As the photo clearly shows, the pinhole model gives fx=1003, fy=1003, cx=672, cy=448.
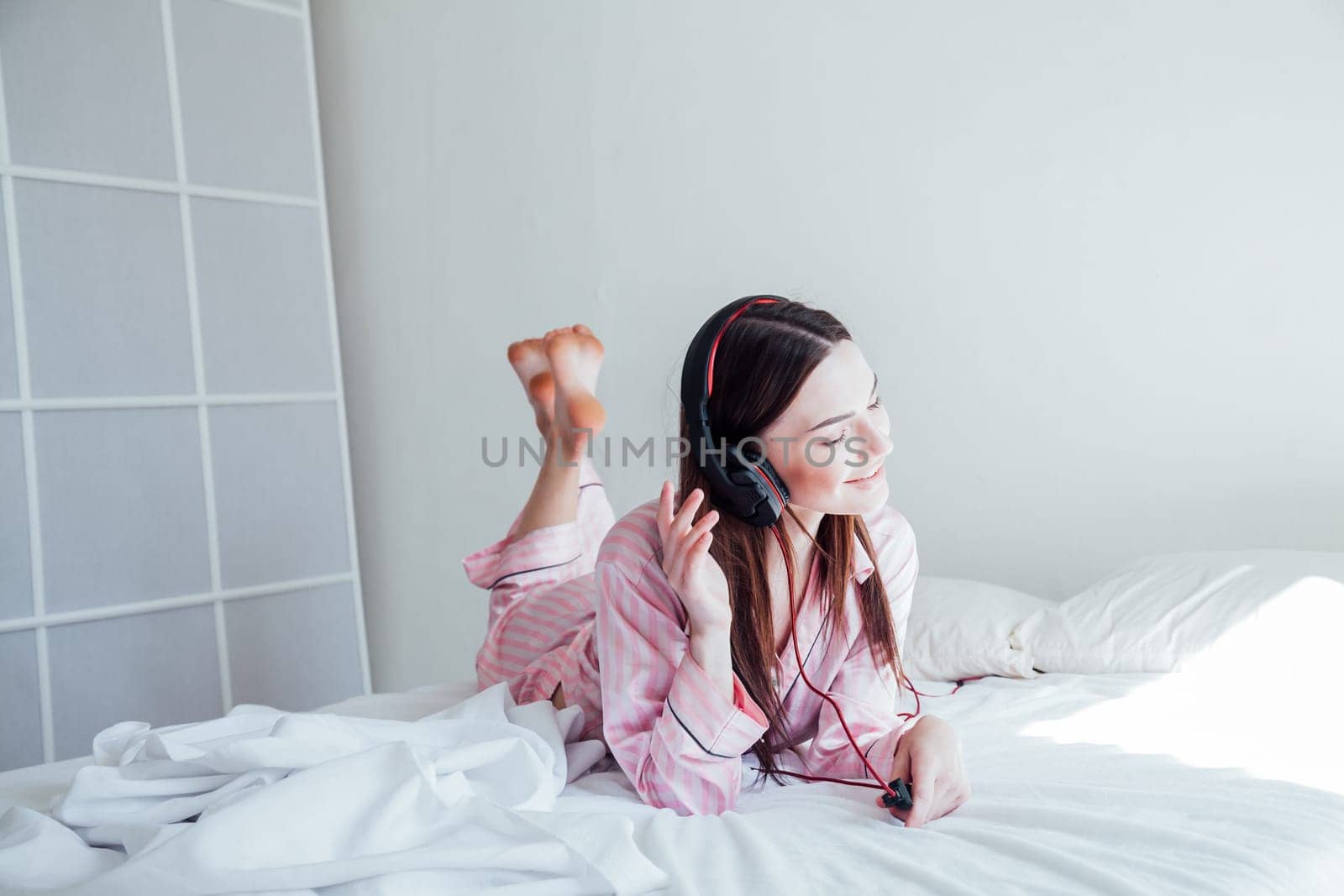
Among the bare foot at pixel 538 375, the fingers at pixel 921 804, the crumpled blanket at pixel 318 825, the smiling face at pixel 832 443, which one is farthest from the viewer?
the bare foot at pixel 538 375

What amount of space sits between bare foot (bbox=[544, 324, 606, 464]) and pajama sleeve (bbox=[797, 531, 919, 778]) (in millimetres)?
700

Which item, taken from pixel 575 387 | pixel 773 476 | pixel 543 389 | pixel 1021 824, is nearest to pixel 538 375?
pixel 543 389

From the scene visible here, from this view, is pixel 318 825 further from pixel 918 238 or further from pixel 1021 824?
pixel 918 238

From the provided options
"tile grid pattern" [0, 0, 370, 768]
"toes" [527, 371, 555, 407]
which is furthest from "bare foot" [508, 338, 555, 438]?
"tile grid pattern" [0, 0, 370, 768]

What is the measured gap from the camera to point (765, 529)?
1193 mm

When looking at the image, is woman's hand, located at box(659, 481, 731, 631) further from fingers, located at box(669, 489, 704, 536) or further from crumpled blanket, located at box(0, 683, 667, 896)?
crumpled blanket, located at box(0, 683, 667, 896)

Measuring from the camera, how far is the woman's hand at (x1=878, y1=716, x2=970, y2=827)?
993 millimetres

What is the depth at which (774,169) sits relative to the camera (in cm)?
218

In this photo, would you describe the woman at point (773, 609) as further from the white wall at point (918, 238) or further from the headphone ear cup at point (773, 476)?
the white wall at point (918, 238)

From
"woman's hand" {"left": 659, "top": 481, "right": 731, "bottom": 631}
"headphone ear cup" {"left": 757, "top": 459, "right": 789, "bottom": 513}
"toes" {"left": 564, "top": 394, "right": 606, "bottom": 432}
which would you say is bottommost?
"woman's hand" {"left": 659, "top": 481, "right": 731, "bottom": 631}

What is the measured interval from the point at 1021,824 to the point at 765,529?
0.42m

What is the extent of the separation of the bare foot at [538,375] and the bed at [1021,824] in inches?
28.7

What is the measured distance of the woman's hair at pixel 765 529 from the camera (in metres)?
1.09

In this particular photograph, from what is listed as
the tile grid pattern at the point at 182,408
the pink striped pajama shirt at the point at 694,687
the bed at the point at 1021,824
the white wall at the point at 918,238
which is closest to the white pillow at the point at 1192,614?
the bed at the point at 1021,824
